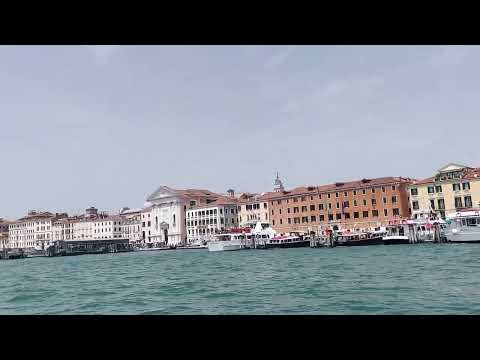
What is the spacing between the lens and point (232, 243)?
169ft

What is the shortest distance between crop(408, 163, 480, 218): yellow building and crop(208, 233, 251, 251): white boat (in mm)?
17331

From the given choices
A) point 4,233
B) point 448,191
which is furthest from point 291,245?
point 4,233

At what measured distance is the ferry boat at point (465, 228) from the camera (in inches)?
1299

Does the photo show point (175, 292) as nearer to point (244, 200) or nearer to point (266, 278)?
point (266, 278)

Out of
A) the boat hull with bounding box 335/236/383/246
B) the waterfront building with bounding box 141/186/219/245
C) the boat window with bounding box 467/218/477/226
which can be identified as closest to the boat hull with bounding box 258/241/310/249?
the boat hull with bounding box 335/236/383/246

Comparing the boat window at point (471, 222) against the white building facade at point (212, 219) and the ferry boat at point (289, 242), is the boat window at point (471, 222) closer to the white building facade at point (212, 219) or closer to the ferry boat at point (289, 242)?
the ferry boat at point (289, 242)

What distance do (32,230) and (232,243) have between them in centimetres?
4696

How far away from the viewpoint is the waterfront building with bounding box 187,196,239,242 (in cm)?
6631

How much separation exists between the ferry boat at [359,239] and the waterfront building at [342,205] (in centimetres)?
425

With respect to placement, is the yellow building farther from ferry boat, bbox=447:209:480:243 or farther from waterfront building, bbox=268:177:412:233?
ferry boat, bbox=447:209:480:243

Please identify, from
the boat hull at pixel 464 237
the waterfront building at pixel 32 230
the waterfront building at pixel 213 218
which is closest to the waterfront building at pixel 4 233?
the waterfront building at pixel 32 230
